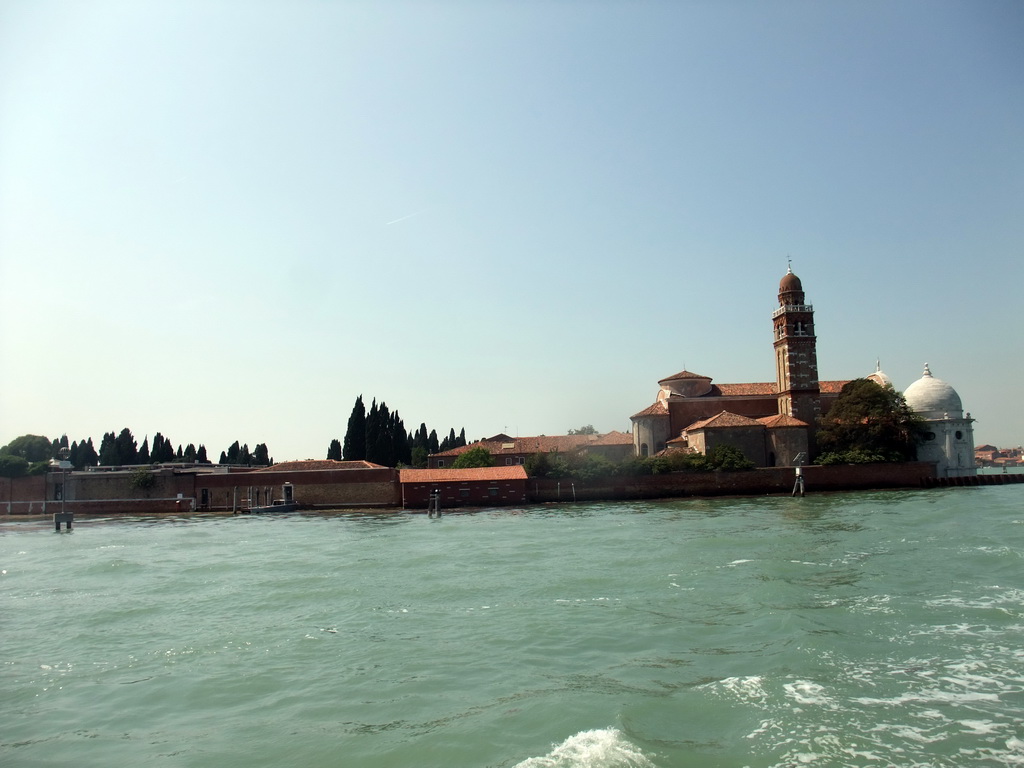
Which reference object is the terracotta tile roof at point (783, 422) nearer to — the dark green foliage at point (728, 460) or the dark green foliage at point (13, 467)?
the dark green foliage at point (728, 460)

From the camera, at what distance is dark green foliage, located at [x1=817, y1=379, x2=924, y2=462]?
108ft

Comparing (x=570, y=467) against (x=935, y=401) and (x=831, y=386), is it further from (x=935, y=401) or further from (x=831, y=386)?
(x=935, y=401)

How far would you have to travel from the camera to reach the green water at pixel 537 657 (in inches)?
205

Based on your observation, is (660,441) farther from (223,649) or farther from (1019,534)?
(223,649)

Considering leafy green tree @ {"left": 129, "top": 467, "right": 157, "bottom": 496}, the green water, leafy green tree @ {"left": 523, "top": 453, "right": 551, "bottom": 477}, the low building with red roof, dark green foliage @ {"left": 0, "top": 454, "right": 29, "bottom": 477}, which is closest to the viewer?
the green water

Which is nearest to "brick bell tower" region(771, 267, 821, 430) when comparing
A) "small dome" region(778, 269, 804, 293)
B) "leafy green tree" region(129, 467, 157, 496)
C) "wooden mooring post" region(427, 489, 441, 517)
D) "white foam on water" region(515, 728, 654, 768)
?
"small dome" region(778, 269, 804, 293)

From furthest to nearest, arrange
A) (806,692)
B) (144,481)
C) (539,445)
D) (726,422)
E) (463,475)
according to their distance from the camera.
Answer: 1. (539,445)
2. (144,481)
3. (726,422)
4. (463,475)
5. (806,692)

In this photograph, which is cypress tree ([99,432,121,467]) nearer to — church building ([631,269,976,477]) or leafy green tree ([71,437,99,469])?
leafy green tree ([71,437,99,469])

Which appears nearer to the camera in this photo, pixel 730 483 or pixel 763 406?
pixel 730 483

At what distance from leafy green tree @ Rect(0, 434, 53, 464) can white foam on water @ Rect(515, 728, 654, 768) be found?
1735 inches

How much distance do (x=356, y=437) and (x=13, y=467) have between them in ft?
52.7

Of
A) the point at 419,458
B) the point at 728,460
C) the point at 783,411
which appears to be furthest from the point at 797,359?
the point at 419,458

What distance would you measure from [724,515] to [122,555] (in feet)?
52.0

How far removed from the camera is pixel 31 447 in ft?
136
